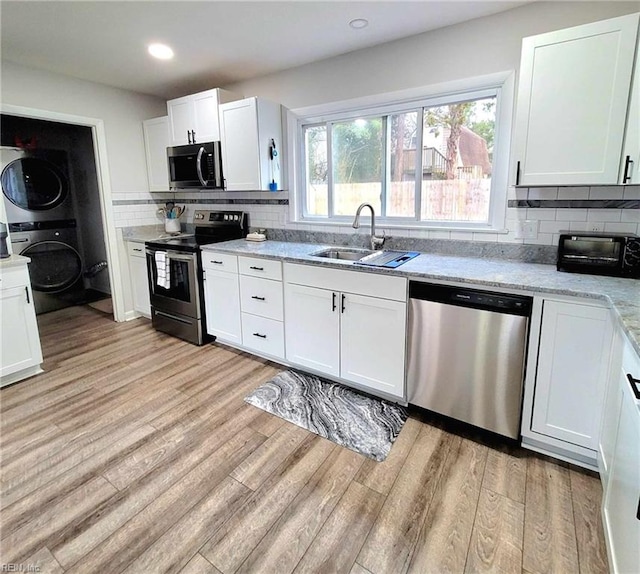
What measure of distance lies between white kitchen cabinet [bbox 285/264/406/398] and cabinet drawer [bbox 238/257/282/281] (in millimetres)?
100

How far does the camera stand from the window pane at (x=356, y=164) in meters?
2.92

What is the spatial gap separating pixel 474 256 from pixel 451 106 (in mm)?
1079

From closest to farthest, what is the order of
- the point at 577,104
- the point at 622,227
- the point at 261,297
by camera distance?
the point at 577,104 → the point at 622,227 → the point at 261,297

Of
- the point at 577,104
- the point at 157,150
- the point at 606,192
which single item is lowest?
the point at 606,192

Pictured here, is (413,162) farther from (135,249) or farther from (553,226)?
(135,249)

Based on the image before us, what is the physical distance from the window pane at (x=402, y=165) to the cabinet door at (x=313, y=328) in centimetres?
100

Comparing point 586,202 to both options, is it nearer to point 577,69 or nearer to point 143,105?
point 577,69

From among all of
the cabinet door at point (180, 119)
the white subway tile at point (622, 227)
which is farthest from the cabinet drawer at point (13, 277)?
the white subway tile at point (622, 227)

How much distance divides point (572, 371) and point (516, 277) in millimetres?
525

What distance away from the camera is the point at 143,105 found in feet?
13.1

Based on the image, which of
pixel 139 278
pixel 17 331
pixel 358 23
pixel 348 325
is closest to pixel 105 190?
pixel 139 278

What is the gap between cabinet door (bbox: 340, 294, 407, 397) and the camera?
87.2 inches

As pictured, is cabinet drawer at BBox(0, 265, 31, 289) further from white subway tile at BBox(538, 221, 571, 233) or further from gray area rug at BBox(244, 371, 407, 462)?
white subway tile at BBox(538, 221, 571, 233)

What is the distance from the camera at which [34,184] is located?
13.5 ft
